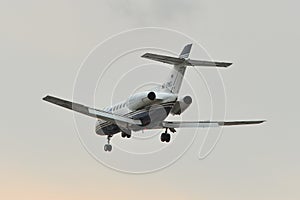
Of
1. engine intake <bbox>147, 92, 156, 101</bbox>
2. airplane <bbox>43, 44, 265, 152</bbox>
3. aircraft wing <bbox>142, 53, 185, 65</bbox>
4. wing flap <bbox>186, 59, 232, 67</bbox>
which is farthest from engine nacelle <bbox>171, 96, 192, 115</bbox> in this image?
aircraft wing <bbox>142, 53, 185, 65</bbox>

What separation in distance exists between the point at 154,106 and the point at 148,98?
44.0 inches

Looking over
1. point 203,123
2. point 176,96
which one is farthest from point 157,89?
point 203,123

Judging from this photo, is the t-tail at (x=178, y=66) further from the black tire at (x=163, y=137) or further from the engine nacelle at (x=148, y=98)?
the black tire at (x=163, y=137)

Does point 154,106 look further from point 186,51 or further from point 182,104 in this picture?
point 186,51

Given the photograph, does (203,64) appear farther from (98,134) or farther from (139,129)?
(98,134)

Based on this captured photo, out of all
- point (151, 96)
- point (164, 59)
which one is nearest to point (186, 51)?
point (164, 59)

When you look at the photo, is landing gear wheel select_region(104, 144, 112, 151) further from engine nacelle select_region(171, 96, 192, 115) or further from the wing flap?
the wing flap

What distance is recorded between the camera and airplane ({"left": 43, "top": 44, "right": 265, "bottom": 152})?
83188mm

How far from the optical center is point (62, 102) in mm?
78938

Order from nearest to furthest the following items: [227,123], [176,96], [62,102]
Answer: [62,102] < [176,96] < [227,123]

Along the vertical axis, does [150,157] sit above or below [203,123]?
below

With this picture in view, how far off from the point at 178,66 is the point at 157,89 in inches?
122

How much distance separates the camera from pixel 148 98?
83.4 meters

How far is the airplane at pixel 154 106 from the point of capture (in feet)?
273
